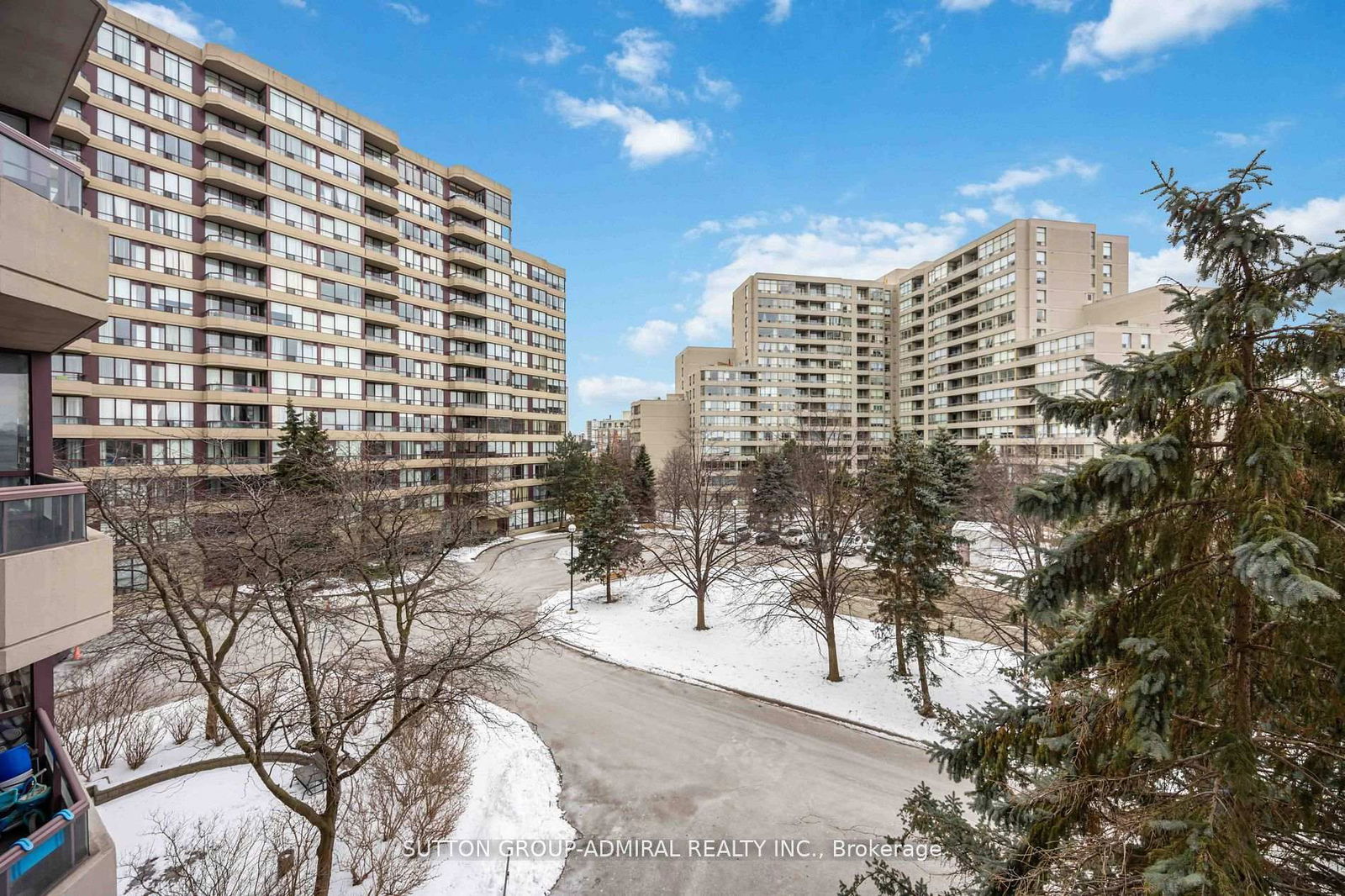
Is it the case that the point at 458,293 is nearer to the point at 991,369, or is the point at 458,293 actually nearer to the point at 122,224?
the point at 122,224

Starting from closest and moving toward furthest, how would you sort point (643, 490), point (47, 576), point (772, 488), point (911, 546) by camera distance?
point (47, 576)
point (911, 546)
point (772, 488)
point (643, 490)

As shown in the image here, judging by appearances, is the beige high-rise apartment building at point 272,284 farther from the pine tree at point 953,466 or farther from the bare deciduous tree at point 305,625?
the pine tree at point 953,466

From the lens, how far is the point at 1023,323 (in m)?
53.2

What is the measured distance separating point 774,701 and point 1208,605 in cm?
1356

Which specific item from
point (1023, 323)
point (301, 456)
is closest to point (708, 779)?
point (301, 456)

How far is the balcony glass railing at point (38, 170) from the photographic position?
16.8 ft

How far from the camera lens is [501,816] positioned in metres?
10.9

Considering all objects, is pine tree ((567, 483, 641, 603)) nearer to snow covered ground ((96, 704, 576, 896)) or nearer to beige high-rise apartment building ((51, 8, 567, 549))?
beige high-rise apartment building ((51, 8, 567, 549))

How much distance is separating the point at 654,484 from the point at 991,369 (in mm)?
36903

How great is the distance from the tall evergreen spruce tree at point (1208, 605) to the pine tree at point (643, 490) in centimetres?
3532

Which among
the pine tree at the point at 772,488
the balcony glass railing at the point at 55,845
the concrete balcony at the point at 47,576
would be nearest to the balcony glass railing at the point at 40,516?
the concrete balcony at the point at 47,576

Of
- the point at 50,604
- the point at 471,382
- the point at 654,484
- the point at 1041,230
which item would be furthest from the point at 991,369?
the point at 50,604

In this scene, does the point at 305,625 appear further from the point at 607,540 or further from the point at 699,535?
the point at 607,540

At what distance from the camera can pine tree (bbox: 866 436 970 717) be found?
636 inches
